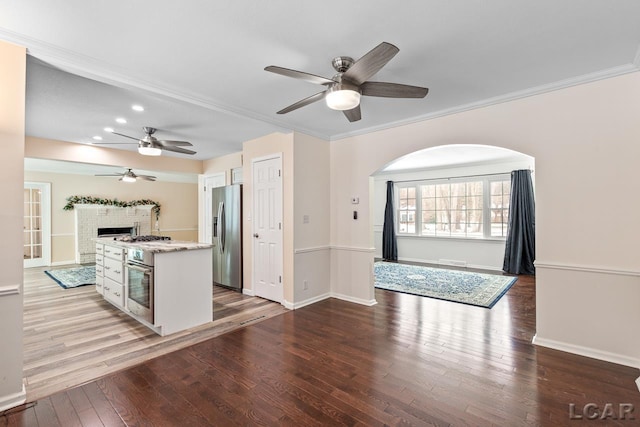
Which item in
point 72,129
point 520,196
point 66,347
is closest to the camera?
point 66,347

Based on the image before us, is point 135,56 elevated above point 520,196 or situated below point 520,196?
above

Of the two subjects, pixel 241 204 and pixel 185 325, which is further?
pixel 241 204

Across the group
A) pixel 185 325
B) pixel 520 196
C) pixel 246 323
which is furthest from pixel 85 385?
pixel 520 196

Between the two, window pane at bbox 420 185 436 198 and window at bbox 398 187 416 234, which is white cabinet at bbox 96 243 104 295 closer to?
window at bbox 398 187 416 234

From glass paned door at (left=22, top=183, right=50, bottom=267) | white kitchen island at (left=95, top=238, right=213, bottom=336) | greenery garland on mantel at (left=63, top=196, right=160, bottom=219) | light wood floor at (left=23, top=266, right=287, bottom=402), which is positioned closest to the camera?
light wood floor at (left=23, top=266, right=287, bottom=402)

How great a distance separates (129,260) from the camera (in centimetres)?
367

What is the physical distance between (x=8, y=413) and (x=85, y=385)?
422 mm

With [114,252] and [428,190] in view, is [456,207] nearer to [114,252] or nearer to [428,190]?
[428,190]

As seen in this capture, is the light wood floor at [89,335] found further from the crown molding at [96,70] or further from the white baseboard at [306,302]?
the crown molding at [96,70]

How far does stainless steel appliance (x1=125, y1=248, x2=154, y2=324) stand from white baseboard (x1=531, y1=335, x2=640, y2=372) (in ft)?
13.5

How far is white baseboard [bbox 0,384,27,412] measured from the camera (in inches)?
79.4

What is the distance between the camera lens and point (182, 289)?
346 centimetres

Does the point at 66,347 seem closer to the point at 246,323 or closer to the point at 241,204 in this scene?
the point at 246,323

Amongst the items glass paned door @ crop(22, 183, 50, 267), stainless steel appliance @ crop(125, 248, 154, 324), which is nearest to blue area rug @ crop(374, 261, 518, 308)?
stainless steel appliance @ crop(125, 248, 154, 324)
